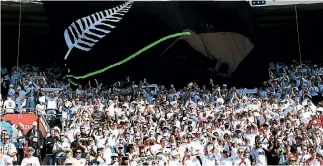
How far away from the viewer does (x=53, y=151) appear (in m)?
14.4

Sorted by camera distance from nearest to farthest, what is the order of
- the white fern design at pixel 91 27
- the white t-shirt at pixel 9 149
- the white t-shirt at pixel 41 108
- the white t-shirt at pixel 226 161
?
the white t-shirt at pixel 9 149 < the white t-shirt at pixel 226 161 < the white t-shirt at pixel 41 108 < the white fern design at pixel 91 27

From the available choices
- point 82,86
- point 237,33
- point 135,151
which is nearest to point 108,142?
point 135,151

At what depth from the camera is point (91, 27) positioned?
2309 cm

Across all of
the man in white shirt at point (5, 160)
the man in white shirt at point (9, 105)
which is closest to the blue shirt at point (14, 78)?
the man in white shirt at point (9, 105)

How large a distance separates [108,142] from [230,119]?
4208mm

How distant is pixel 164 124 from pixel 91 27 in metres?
8.05

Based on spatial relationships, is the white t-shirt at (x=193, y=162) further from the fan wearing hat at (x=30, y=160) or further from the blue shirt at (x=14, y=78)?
the blue shirt at (x=14, y=78)

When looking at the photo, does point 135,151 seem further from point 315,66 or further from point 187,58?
point 315,66

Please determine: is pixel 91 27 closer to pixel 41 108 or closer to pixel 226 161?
pixel 41 108

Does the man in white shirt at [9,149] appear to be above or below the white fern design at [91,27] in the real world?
below

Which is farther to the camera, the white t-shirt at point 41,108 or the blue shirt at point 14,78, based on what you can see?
the blue shirt at point 14,78

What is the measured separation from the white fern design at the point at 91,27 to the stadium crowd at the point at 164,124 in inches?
72.4

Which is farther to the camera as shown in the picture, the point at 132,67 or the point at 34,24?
the point at 34,24

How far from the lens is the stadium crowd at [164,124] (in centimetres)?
1416
